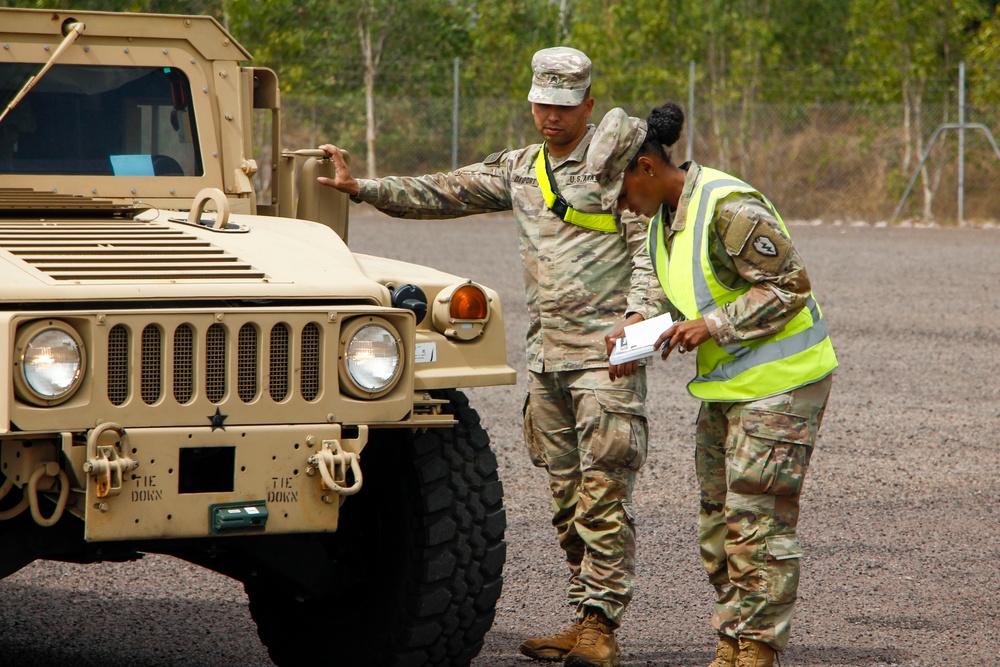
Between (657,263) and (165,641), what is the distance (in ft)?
6.87

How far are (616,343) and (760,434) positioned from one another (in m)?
0.49

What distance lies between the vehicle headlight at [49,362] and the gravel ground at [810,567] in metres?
1.42

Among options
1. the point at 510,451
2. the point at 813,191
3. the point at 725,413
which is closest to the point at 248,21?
the point at 813,191

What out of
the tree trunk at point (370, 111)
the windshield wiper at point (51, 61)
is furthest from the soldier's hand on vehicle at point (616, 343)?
the tree trunk at point (370, 111)

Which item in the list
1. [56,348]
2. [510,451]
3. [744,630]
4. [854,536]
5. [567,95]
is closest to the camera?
[56,348]

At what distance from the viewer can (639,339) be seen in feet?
13.9

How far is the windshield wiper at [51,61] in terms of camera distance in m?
4.96

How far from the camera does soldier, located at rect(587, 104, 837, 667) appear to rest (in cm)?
415

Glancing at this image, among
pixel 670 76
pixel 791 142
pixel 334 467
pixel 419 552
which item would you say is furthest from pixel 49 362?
pixel 791 142

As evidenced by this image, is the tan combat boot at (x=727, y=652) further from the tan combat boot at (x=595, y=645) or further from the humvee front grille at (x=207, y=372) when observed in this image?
the humvee front grille at (x=207, y=372)

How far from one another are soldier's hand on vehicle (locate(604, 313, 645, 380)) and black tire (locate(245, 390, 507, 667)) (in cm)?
45

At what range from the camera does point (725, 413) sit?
433 cm

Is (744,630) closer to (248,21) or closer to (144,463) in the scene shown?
(144,463)

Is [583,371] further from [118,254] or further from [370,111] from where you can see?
[370,111]
